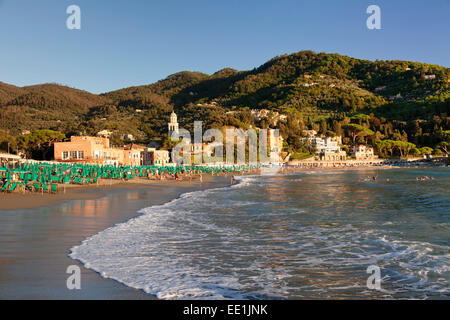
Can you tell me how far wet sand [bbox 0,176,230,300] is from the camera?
5891mm

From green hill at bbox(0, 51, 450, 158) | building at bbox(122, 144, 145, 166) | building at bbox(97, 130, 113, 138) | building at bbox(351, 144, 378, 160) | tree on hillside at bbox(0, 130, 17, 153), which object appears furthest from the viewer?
building at bbox(351, 144, 378, 160)

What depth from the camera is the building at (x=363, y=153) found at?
5054 inches

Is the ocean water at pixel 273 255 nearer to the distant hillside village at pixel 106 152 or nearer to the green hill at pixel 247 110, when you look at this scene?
the distant hillside village at pixel 106 152

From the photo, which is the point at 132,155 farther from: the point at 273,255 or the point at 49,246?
the point at 273,255

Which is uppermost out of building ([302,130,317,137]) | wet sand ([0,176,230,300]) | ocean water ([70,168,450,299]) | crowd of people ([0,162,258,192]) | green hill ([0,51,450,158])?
green hill ([0,51,450,158])

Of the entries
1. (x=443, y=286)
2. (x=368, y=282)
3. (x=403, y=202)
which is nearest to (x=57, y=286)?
(x=368, y=282)

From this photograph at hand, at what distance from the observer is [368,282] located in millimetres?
6805

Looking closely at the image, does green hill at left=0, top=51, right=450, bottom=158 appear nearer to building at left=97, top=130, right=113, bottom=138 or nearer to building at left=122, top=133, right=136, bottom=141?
building at left=97, top=130, right=113, bottom=138

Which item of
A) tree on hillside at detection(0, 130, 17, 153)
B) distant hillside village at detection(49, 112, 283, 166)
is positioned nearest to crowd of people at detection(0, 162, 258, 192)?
distant hillside village at detection(49, 112, 283, 166)

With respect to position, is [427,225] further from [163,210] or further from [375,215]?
[163,210]

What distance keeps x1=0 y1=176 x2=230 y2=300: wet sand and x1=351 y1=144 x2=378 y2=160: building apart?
121 metres

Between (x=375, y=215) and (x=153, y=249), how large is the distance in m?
10.6

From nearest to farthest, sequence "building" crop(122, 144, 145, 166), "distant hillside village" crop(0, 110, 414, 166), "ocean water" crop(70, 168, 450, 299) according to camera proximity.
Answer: "ocean water" crop(70, 168, 450, 299) → "distant hillside village" crop(0, 110, 414, 166) → "building" crop(122, 144, 145, 166)

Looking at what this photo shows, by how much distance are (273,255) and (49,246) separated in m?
5.22
